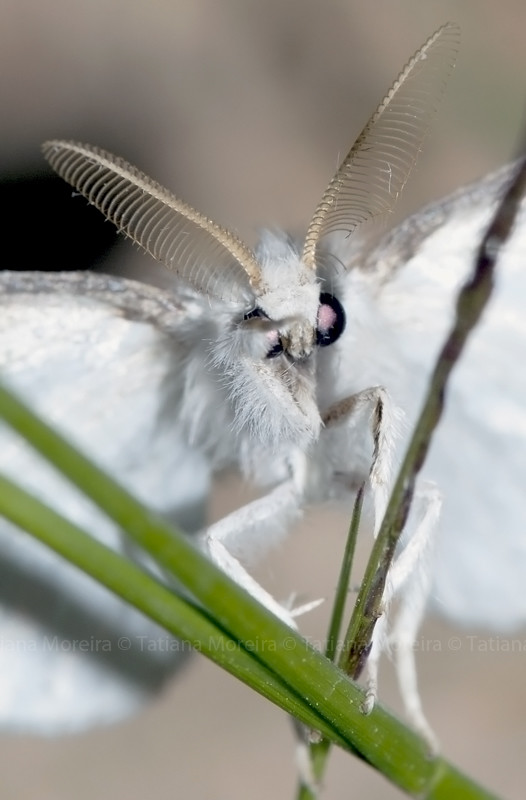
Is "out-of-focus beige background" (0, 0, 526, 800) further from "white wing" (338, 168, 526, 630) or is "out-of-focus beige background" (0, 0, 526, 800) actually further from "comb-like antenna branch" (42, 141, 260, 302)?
"comb-like antenna branch" (42, 141, 260, 302)

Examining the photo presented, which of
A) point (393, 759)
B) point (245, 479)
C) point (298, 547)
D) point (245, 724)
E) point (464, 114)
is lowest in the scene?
point (245, 724)

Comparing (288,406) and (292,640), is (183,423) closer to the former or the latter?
(288,406)

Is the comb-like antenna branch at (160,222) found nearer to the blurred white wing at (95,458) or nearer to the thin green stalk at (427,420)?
the blurred white wing at (95,458)

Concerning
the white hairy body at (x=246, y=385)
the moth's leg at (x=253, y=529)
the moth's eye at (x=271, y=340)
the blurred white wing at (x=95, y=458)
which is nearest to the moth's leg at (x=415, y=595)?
the white hairy body at (x=246, y=385)

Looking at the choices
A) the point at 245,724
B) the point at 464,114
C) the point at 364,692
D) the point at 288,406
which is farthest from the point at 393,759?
the point at 464,114

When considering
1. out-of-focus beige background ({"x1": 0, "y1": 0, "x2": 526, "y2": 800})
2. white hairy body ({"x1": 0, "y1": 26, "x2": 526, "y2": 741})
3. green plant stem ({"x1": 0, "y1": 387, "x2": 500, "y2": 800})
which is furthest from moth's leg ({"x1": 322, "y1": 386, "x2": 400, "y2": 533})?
out-of-focus beige background ({"x1": 0, "y1": 0, "x2": 526, "y2": 800})

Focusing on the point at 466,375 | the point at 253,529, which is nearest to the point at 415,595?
the point at 253,529
